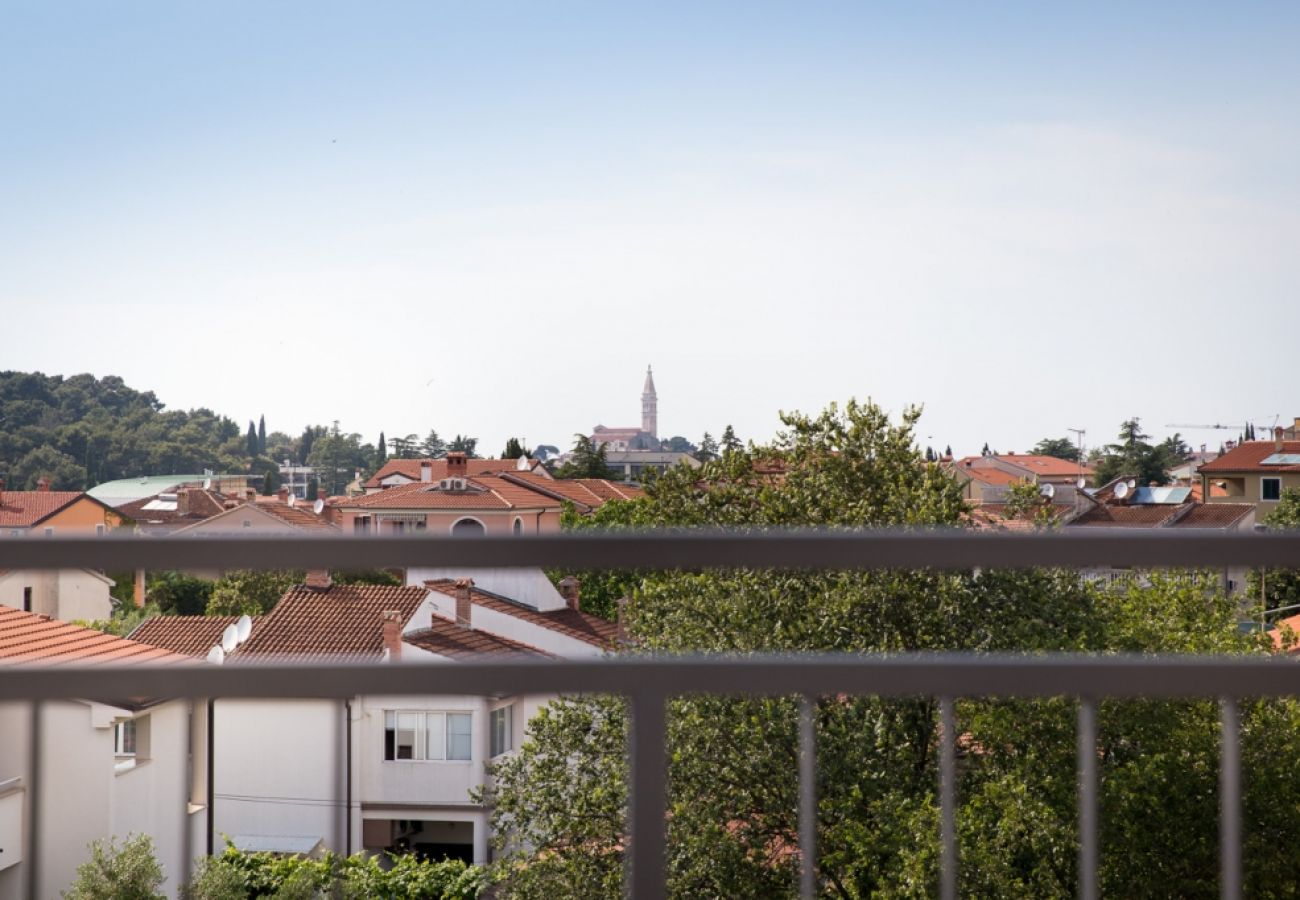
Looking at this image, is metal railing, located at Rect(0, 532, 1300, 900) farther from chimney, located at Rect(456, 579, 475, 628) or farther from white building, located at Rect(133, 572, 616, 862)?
chimney, located at Rect(456, 579, 475, 628)

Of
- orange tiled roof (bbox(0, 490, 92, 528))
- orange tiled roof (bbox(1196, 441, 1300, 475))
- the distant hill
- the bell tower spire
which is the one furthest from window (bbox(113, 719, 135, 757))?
the bell tower spire

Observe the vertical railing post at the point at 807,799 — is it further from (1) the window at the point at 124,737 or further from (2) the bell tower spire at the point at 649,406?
(2) the bell tower spire at the point at 649,406

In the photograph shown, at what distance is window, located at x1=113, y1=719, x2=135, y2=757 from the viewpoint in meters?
1.55

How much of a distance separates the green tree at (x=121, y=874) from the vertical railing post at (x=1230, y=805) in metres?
1.17

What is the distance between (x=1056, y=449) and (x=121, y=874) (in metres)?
81.5

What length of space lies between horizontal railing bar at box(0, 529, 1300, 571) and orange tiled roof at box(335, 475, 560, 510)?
137ft

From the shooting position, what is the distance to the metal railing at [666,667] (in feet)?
4.60

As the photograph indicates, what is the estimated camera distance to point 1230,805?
149 cm

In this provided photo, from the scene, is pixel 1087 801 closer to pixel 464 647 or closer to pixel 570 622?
pixel 464 647

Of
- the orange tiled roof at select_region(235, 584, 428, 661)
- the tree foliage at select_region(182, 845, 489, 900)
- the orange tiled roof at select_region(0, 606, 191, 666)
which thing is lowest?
the orange tiled roof at select_region(235, 584, 428, 661)

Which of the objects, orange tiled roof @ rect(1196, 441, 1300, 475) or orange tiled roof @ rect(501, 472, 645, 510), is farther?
orange tiled roof @ rect(1196, 441, 1300, 475)

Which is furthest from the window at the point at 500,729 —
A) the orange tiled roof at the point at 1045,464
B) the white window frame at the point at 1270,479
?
the orange tiled roof at the point at 1045,464

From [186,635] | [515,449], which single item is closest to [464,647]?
[186,635]

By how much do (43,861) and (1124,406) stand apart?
69648 mm
